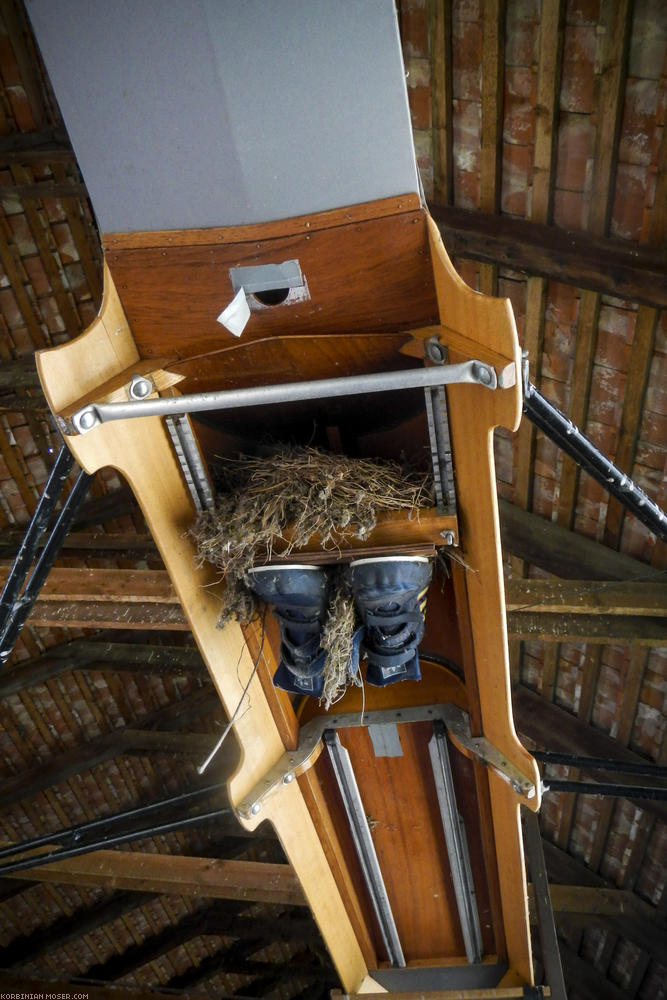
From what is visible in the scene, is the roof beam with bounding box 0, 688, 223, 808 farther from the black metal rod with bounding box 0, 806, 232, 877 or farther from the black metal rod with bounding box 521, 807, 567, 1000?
the black metal rod with bounding box 521, 807, 567, 1000

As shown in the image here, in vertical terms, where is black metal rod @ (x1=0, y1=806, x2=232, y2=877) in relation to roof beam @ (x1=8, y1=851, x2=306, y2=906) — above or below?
above

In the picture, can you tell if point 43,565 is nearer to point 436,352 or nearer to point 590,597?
point 436,352

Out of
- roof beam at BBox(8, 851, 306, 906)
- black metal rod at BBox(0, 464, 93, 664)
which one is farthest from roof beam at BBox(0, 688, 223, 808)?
black metal rod at BBox(0, 464, 93, 664)

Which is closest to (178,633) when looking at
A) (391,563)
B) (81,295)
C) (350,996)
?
(81,295)

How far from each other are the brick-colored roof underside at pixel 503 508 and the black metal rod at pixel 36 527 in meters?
1.05

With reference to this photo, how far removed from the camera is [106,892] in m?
8.08

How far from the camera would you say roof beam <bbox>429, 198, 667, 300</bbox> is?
11.4ft

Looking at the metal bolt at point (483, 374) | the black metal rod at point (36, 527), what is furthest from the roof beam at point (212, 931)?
the metal bolt at point (483, 374)

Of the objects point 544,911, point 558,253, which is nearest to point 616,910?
point 544,911

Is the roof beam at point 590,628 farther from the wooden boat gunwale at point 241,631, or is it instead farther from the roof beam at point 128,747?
the roof beam at point 128,747

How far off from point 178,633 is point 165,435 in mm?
4621

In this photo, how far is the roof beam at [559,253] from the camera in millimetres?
3484

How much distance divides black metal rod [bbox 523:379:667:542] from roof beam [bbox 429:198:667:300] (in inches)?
40.6

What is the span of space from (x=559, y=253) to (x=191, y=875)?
4.56m
